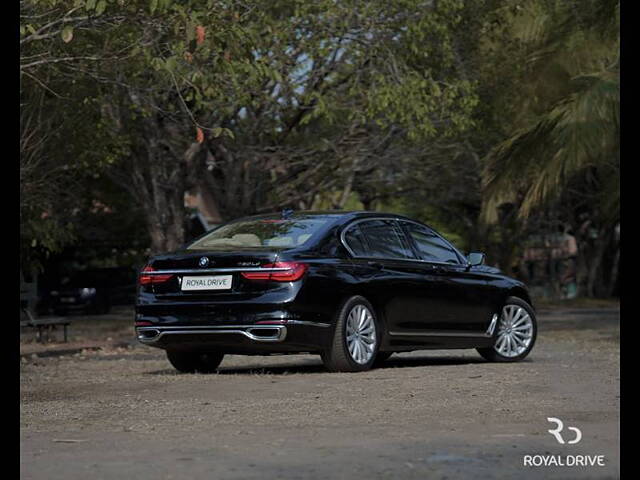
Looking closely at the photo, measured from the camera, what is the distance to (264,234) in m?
14.6

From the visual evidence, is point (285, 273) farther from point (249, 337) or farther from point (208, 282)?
point (208, 282)

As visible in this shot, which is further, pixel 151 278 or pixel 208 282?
pixel 151 278

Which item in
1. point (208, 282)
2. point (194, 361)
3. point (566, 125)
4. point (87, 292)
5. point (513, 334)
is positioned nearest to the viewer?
point (208, 282)

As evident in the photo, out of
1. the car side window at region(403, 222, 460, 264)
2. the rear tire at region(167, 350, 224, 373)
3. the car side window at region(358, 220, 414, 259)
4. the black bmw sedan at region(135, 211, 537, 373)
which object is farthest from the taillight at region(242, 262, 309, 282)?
the car side window at region(403, 222, 460, 264)

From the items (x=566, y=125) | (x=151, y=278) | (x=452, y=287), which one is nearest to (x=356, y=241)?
(x=452, y=287)

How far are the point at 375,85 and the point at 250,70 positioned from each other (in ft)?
43.6

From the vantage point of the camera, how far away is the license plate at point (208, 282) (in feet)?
46.0

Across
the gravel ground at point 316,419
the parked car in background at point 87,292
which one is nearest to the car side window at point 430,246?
the gravel ground at point 316,419

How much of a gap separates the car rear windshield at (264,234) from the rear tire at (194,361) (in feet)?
3.77

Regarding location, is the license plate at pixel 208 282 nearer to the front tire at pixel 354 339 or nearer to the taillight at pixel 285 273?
the taillight at pixel 285 273

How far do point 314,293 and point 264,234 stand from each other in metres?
0.99

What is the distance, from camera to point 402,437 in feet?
29.5

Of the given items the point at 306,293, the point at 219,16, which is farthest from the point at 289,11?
the point at 306,293
